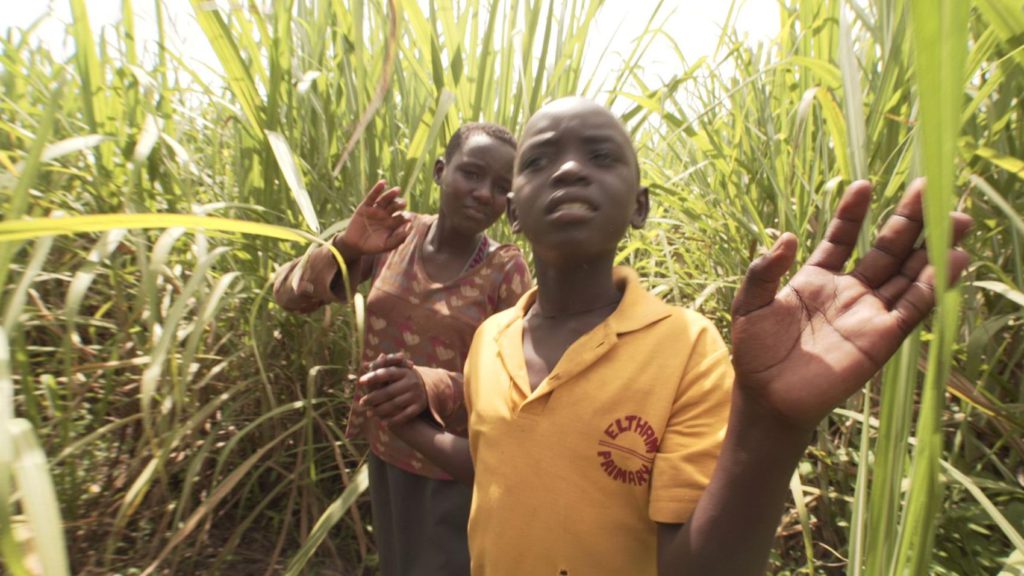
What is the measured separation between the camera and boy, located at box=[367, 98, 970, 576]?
0.52 metres

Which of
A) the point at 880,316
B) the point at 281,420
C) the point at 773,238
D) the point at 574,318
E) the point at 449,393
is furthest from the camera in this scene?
the point at 281,420

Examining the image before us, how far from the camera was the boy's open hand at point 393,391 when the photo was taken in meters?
0.84

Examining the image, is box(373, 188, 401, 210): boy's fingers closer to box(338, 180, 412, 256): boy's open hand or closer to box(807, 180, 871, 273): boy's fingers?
box(338, 180, 412, 256): boy's open hand

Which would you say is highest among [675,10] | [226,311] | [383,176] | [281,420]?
[675,10]

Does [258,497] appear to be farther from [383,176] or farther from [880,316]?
[880,316]

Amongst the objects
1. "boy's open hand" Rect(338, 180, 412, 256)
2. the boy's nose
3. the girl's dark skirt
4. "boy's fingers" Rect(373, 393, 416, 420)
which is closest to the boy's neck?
the boy's nose

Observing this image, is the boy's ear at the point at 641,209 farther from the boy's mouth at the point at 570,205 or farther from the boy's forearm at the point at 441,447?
the boy's forearm at the point at 441,447

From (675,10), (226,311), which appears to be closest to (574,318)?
(226,311)

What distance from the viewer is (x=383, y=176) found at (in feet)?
5.09

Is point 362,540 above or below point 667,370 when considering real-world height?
below

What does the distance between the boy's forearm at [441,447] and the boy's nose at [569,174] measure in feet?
1.16

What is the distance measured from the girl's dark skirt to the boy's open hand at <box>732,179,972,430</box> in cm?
68

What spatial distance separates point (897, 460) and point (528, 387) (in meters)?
0.35

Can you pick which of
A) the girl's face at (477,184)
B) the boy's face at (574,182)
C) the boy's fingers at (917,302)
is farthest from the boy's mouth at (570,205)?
the girl's face at (477,184)
